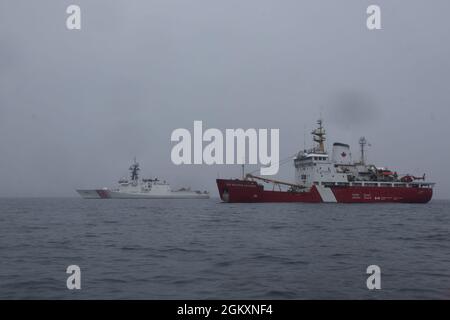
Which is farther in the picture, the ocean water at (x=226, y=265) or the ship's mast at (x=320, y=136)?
the ship's mast at (x=320, y=136)

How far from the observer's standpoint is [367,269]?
9.36 meters

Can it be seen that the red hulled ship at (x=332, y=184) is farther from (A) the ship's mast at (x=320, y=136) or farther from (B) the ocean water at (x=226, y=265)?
(B) the ocean water at (x=226, y=265)

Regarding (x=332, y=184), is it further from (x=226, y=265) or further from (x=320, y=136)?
(x=226, y=265)

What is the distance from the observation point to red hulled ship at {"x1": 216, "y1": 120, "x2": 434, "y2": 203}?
49.7 metres

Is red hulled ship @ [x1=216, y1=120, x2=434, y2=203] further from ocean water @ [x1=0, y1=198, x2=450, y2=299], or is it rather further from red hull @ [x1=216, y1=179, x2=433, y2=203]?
ocean water @ [x1=0, y1=198, x2=450, y2=299]

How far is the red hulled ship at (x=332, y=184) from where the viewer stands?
163ft

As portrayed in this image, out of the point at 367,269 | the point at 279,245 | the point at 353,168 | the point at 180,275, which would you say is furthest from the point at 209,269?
the point at 353,168

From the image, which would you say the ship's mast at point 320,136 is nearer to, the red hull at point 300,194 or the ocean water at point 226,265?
the red hull at point 300,194

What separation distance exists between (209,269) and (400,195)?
51.6 metres

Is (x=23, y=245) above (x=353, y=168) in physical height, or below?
below

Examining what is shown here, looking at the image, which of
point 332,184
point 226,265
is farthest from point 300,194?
point 226,265

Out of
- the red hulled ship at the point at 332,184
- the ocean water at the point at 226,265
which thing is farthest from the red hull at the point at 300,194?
the ocean water at the point at 226,265

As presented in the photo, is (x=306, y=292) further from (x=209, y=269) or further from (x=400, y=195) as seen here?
(x=400, y=195)

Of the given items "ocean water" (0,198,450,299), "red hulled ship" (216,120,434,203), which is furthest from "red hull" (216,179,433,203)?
"ocean water" (0,198,450,299)
